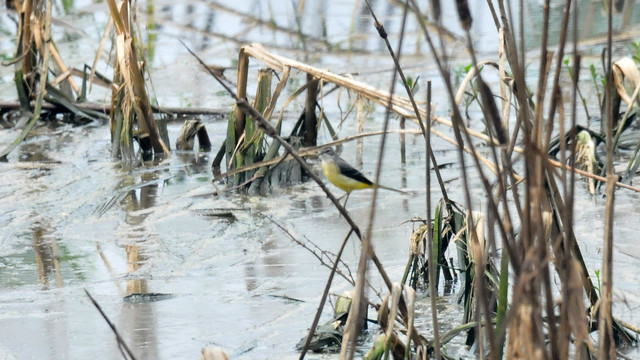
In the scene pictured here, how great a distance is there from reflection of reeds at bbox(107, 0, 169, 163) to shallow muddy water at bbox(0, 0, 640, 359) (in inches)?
6.8

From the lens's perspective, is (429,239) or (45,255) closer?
(429,239)

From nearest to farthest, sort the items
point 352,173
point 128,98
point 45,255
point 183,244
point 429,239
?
point 429,239 → point 45,255 → point 183,244 → point 352,173 → point 128,98

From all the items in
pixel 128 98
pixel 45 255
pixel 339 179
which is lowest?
pixel 45 255

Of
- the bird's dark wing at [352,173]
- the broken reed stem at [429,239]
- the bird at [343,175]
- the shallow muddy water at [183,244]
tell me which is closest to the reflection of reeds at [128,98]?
the shallow muddy water at [183,244]

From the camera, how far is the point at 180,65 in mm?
9414

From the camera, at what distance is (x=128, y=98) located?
20.3 feet

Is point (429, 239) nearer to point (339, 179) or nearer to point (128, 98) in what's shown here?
point (339, 179)

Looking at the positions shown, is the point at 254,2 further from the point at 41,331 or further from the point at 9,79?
the point at 41,331

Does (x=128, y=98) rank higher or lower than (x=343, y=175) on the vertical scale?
higher

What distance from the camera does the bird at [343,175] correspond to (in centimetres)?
545

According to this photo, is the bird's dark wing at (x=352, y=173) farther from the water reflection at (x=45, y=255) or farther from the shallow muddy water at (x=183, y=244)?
the water reflection at (x=45, y=255)

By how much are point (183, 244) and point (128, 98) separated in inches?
61.2

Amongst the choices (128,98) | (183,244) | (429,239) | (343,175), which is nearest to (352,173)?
(343,175)

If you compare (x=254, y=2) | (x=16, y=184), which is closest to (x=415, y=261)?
(x=16, y=184)
